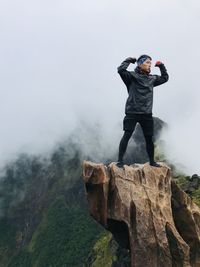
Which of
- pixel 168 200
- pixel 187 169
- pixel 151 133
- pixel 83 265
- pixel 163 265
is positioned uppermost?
pixel 151 133

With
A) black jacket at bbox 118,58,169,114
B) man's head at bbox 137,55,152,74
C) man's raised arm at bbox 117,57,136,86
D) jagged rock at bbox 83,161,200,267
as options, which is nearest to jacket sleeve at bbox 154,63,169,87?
black jacket at bbox 118,58,169,114

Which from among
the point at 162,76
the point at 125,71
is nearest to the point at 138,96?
the point at 125,71

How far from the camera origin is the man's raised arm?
16094 mm

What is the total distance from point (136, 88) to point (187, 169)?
187400mm

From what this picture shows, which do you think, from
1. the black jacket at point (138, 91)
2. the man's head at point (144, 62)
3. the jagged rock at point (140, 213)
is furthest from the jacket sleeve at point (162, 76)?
the jagged rock at point (140, 213)

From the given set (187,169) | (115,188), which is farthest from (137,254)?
(187,169)

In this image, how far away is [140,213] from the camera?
51.7 feet

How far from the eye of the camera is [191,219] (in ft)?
57.3

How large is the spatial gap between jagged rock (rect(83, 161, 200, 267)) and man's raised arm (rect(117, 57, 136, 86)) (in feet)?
10.3

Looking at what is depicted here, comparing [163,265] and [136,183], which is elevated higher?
[136,183]

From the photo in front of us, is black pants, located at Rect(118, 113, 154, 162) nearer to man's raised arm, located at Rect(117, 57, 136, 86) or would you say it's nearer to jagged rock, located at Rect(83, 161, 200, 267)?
jagged rock, located at Rect(83, 161, 200, 267)

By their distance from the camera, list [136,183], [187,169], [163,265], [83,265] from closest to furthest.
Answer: [163,265]
[136,183]
[83,265]
[187,169]

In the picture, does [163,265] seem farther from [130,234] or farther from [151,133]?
[151,133]

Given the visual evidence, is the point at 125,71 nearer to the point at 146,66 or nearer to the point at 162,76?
the point at 146,66
